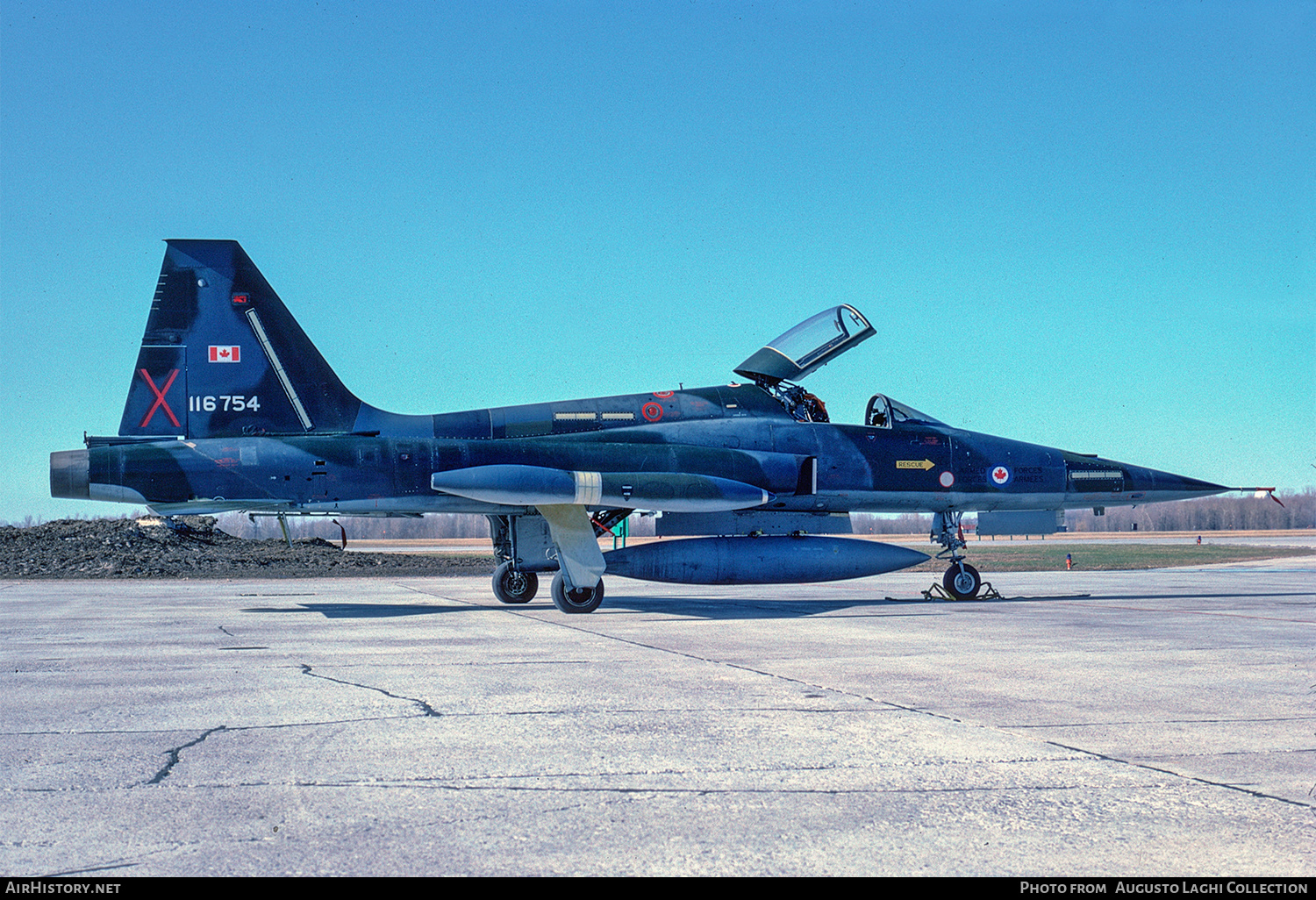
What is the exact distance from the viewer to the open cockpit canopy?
18188 mm

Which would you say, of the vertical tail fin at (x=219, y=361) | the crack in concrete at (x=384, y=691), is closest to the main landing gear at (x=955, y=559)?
the vertical tail fin at (x=219, y=361)

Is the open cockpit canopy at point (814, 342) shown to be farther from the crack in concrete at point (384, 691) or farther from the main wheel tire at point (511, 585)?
the crack in concrete at point (384, 691)

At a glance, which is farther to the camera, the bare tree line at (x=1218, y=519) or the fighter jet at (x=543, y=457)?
the bare tree line at (x=1218, y=519)

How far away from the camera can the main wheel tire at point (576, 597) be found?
52.0 ft

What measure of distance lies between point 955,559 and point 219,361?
13.3m

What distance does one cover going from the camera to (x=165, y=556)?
35.4 m

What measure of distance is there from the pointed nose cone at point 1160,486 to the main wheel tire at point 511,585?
1140 centimetres

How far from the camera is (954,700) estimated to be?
289 inches

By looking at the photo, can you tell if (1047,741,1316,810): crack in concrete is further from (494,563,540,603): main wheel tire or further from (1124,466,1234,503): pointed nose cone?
(1124,466,1234,503): pointed nose cone

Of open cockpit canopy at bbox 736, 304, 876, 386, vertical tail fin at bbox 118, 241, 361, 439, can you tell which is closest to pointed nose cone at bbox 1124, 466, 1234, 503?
open cockpit canopy at bbox 736, 304, 876, 386

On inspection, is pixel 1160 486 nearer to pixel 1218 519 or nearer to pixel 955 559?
pixel 955 559

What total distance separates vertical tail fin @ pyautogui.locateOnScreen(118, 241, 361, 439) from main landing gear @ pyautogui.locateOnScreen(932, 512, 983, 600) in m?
11.0

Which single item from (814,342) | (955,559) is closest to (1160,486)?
(955,559)
